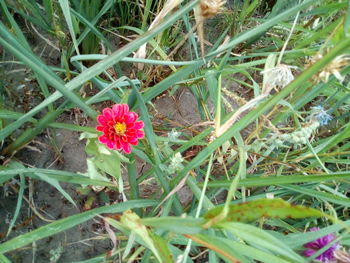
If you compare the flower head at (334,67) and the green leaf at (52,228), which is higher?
the flower head at (334,67)

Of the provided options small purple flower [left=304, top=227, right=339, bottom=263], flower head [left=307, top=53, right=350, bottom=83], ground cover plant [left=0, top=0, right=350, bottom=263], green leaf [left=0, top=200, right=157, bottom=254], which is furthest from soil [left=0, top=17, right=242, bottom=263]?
flower head [left=307, top=53, right=350, bottom=83]

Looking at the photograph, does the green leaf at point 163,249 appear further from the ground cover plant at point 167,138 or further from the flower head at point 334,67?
the flower head at point 334,67

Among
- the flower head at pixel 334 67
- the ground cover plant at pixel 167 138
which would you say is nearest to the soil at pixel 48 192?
the ground cover plant at pixel 167 138

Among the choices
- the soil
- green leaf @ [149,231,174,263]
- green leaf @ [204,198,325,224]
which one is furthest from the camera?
the soil

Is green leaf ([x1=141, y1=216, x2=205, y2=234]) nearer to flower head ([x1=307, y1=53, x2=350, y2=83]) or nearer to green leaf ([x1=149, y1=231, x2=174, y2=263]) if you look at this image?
green leaf ([x1=149, y1=231, x2=174, y2=263])

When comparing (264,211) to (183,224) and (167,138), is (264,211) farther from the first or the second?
(167,138)

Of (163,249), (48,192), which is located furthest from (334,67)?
(48,192)

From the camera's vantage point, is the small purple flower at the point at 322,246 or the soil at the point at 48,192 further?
the soil at the point at 48,192

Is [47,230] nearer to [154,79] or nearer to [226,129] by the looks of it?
[226,129]
